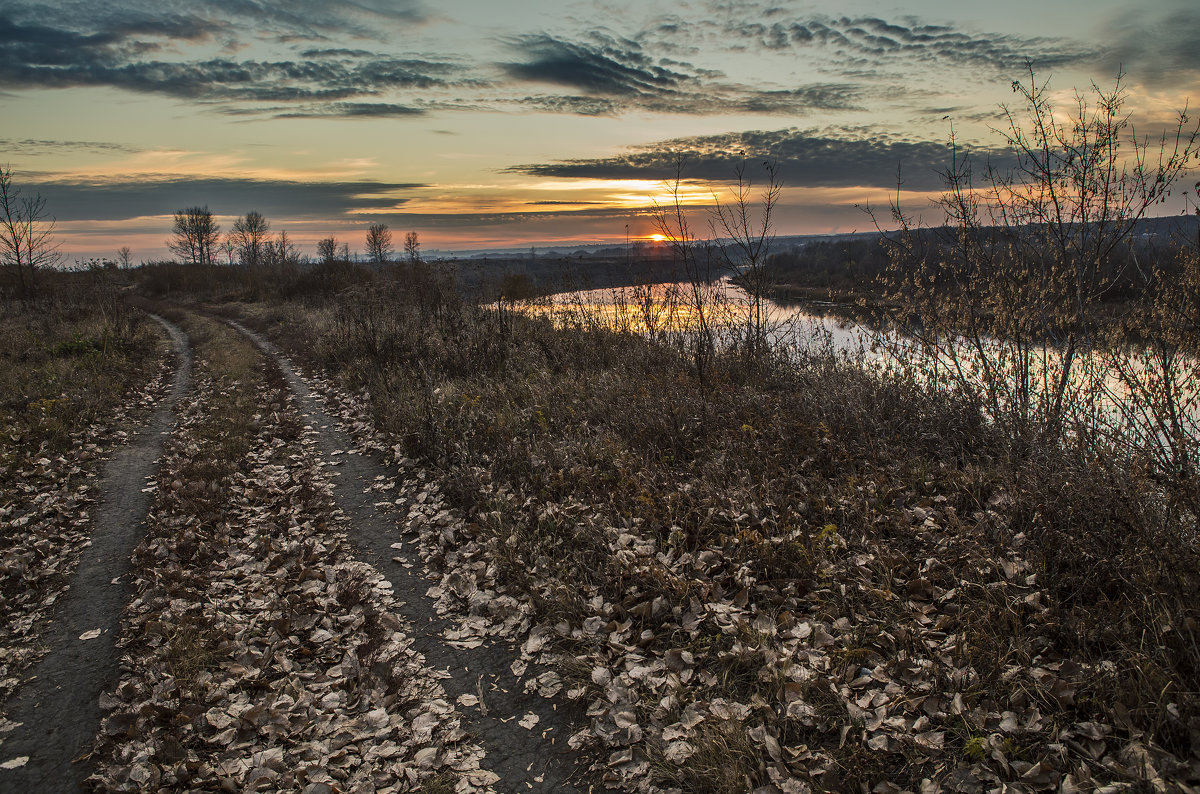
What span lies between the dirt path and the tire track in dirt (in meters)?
2.05

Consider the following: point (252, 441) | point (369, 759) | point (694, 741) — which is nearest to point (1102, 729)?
point (694, 741)

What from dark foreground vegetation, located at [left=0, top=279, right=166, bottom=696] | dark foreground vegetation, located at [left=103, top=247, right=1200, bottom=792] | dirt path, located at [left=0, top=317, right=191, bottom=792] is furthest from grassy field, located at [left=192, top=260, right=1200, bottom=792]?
dark foreground vegetation, located at [left=0, top=279, right=166, bottom=696]

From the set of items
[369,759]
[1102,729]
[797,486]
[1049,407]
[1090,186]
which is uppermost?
[1090,186]

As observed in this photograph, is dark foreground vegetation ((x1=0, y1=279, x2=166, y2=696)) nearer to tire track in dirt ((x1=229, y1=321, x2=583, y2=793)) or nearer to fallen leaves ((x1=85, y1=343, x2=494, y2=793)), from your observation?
fallen leaves ((x1=85, y1=343, x2=494, y2=793))

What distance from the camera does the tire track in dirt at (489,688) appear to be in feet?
12.0

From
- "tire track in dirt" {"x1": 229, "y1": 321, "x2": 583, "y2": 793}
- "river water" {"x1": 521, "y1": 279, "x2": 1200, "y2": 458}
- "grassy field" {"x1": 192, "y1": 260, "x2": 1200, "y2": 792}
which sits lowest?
"tire track in dirt" {"x1": 229, "y1": 321, "x2": 583, "y2": 793}

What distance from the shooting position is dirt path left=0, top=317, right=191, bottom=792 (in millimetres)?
3637

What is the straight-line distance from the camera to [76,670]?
14.8ft

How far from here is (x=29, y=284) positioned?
2781cm

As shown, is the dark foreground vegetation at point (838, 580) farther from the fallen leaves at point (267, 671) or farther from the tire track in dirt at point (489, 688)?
the fallen leaves at point (267, 671)

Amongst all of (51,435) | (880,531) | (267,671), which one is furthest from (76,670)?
(51,435)

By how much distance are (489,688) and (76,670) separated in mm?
3058

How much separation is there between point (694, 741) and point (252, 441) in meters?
8.65

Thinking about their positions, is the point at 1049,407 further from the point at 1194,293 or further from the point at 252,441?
the point at 252,441
